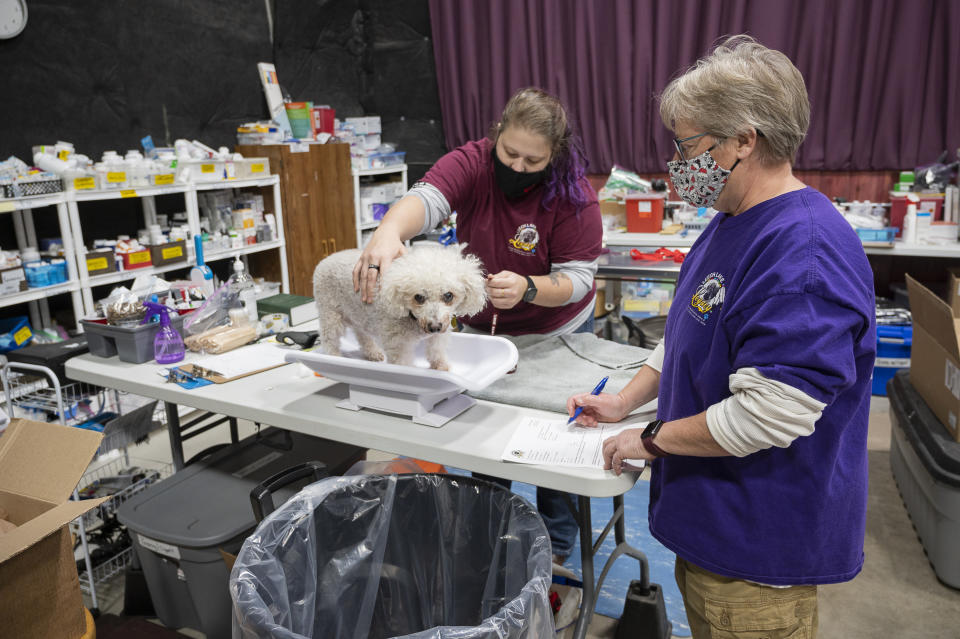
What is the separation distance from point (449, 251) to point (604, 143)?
3.63 m

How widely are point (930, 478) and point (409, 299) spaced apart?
6.51 feet

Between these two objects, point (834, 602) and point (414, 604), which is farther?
point (834, 602)

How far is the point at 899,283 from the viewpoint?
4242mm

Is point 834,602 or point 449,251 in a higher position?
point 449,251

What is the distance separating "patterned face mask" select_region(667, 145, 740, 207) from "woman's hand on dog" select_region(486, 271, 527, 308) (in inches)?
21.6

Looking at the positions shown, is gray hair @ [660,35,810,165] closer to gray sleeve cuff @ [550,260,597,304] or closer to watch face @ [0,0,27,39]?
gray sleeve cuff @ [550,260,597,304]

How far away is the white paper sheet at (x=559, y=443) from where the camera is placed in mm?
1296

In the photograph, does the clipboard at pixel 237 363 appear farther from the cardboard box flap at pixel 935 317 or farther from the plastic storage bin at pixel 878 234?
the plastic storage bin at pixel 878 234

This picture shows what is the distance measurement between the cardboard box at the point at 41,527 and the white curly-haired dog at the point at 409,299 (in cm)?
67

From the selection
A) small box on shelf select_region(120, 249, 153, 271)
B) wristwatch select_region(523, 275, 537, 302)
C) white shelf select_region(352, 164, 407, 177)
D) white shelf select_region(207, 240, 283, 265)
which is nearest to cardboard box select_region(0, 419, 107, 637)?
wristwatch select_region(523, 275, 537, 302)

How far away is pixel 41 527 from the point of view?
1324mm

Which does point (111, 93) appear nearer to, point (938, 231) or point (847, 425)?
point (847, 425)

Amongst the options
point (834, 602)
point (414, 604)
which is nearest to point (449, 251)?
point (414, 604)

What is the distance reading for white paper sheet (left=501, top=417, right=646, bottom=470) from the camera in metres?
1.30
